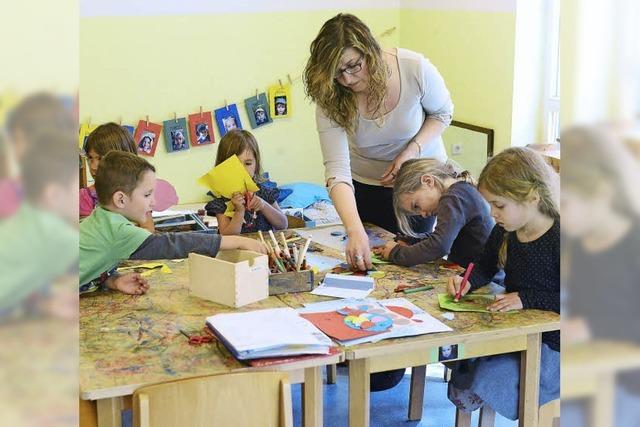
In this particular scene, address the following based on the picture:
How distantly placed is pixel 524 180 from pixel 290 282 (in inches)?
26.6

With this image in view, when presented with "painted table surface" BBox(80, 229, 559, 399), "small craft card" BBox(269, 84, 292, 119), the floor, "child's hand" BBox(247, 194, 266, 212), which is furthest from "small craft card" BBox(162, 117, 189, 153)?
"painted table surface" BBox(80, 229, 559, 399)

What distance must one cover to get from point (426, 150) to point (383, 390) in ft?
3.28

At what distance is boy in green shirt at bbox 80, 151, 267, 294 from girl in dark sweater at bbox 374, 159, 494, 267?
1.52 feet

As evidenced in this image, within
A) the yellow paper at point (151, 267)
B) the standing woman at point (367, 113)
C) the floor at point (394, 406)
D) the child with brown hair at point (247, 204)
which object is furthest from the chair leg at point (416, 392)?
the yellow paper at point (151, 267)

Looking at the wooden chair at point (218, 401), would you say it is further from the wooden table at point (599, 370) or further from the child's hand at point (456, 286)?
the wooden table at point (599, 370)

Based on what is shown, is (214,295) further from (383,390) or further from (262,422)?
(383,390)

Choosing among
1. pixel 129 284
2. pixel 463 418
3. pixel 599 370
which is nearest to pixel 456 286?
pixel 463 418

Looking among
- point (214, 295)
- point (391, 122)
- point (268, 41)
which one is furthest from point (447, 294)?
point (268, 41)

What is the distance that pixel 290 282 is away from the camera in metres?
2.30

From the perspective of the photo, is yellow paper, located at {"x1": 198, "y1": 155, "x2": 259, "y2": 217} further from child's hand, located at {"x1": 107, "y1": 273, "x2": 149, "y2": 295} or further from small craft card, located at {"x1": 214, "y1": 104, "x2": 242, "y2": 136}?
small craft card, located at {"x1": 214, "y1": 104, "x2": 242, "y2": 136}

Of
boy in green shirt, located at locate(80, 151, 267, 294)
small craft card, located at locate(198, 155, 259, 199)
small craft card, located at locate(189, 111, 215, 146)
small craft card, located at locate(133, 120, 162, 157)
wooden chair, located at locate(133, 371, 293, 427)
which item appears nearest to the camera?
wooden chair, located at locate(133, 371, 293, 427)

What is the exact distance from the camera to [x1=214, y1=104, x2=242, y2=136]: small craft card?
5.29 meters

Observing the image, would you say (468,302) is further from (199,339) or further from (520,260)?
(199,339)

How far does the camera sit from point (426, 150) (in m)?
2.94
